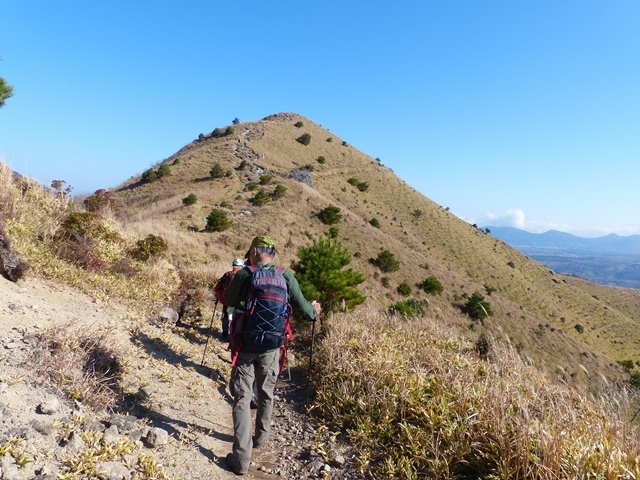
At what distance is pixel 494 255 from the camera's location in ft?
179

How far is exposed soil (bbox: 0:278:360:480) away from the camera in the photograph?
119 inches

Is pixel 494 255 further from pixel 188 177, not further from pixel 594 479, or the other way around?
pixel 594 479

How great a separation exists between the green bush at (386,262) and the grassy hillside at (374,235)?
65cm

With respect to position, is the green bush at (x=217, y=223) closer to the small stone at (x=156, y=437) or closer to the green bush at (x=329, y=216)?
the green bush at (x=329, y=216)

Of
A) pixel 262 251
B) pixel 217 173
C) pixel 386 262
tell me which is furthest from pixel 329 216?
pixel 262 251

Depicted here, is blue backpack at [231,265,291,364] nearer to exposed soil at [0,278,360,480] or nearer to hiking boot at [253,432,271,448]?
hiking boot at [253,432,271,448]

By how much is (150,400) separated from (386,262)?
107 ft

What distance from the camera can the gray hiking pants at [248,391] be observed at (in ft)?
11.7

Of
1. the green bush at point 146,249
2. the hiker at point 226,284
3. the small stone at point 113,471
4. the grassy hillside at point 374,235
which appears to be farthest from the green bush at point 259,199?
the small stone at point 113,471

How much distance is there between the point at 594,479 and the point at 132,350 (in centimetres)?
Result: 553

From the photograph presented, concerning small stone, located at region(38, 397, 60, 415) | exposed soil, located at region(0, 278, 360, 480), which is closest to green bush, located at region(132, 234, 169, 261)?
exposed soil, located at region(0, 278, 360, 480)

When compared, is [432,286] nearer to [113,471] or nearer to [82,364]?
[82,364]

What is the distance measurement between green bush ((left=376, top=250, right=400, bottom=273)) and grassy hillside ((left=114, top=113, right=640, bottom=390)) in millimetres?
647

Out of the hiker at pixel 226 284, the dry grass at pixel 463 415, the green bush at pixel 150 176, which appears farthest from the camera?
the green bush at pixel 150 176
